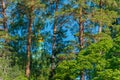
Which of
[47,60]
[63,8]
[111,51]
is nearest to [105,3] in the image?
[63,8]

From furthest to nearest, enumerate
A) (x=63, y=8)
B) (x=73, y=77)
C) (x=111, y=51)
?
(x=63, y=8) < (x=73, y=77) < (x=111, y=51)

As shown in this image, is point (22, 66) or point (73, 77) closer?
point (73, 77)

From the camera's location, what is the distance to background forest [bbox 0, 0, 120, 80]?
36.7 meters

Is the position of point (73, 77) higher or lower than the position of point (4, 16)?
lower

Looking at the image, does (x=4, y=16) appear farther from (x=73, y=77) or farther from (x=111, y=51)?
(x=111, y=51)

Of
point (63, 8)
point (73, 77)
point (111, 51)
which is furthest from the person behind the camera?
point (63, 8)

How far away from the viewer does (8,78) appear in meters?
34.7

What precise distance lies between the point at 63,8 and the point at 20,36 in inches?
188

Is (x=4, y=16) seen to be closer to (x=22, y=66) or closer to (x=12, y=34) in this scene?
(x=12, y=34)

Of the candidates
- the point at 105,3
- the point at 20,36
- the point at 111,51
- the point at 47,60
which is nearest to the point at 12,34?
the point at 20,36

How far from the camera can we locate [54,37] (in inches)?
1709

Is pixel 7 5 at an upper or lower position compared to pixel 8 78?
upper

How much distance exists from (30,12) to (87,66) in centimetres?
869

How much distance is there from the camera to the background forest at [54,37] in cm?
3672
